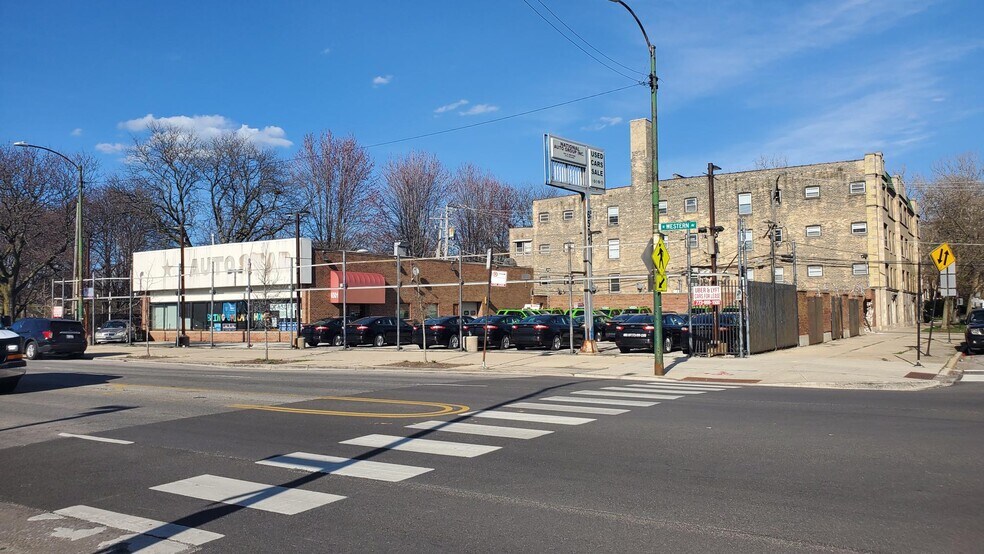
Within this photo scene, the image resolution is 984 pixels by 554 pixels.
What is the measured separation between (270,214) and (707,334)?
41.8m

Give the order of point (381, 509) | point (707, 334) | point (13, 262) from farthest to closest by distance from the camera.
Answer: point (13, 262), point (707, 334), point (381, 509)

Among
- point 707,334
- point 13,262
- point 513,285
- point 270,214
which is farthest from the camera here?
point 270,214

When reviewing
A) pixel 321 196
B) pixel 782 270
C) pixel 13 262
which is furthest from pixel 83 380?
pixel 782 270

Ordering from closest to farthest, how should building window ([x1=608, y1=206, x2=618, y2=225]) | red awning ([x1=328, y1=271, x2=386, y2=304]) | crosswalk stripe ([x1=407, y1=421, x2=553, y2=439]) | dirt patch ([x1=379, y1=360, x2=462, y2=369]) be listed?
crosswalk stripe ([x1=407, y1=421, x2=553, y2=439]) → dirt patch ([x1=379, y1=360, x2=462, y2=369]) → red awning ([x1=328, y1=271, x2=386, y2=304]) → building window ([x1=608, y1=206, x2=618, y2=225])

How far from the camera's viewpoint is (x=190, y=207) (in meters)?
57.2

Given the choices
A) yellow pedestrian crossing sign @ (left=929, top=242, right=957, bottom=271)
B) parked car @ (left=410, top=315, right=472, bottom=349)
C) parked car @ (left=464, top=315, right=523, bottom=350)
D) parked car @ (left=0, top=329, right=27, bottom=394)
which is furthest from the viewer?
parked car @ (left=410, top=315, right=472, bottom=349)

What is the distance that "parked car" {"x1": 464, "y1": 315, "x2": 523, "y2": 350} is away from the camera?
30406 mm

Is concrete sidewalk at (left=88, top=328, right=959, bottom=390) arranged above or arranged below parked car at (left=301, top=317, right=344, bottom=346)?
below

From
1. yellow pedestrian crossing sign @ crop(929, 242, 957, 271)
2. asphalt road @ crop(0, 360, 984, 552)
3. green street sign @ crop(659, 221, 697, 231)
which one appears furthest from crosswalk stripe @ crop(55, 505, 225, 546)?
yellow pedestrian crossing sign @ crop(929, 242, 957, 271)

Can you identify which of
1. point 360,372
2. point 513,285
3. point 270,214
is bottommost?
point 360,372

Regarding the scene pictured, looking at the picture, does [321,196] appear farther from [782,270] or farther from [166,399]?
[166,399]

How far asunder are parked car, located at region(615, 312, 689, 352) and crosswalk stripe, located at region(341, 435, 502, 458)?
58.5ft

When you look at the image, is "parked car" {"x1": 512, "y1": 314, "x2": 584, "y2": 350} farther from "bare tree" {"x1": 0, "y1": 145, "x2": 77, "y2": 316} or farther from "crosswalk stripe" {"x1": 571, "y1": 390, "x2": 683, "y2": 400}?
"bare tree" {"x1": 0, "y1": 145, "x2": 77, "y2": 316}

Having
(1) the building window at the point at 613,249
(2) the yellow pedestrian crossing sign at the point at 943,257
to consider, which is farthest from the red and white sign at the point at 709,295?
(1) the building window at the point at 613,249
